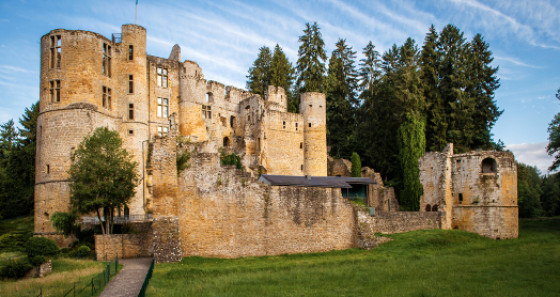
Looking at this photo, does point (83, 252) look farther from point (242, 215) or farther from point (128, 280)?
point (242, 215)

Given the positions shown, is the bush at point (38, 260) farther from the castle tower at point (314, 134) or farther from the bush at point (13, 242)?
the castle tower at point (314, 134)

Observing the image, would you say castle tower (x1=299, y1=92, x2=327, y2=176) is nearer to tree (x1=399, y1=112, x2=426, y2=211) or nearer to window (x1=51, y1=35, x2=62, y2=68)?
tree (x1=399, y1=112, x2=426, y2=211)

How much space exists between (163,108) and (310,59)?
22.1 metres

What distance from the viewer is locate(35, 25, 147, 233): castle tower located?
35.0 meters

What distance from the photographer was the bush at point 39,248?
25.7 meters

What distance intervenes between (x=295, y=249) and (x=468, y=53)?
32142 mm

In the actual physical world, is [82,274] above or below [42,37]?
below

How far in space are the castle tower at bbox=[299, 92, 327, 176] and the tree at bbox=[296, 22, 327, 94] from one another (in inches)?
Result: 233

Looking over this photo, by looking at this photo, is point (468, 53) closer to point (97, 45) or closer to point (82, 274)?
point (97, 45)

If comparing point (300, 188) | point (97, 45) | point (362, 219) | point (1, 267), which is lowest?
point (1, 267)

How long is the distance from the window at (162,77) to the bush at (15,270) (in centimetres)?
2209

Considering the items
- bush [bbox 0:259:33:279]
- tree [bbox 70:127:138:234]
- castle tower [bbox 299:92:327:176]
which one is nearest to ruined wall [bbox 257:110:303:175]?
castle tower [bbox 299:92:327:176]

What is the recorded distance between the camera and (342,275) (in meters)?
21.2

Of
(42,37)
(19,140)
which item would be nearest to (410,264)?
(42,37)
